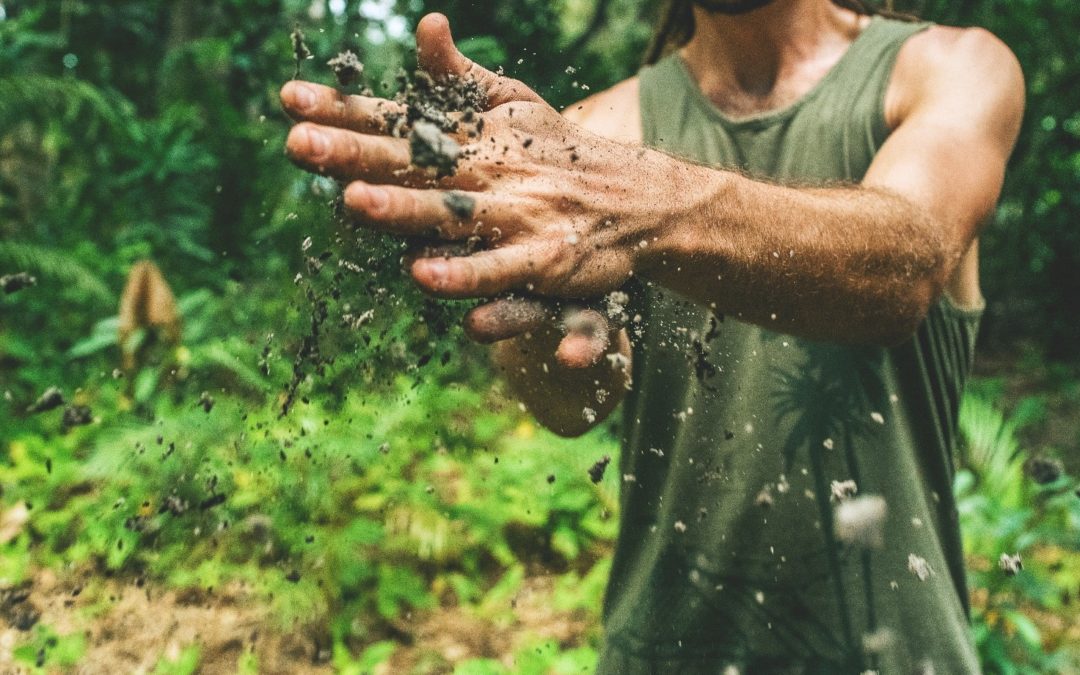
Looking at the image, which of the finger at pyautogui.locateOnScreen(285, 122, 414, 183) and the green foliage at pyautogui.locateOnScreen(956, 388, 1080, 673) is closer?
the finger at pyautogui.locateOnScreen(285, 122, 414, 183)

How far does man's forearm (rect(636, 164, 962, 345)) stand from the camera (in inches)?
38.2

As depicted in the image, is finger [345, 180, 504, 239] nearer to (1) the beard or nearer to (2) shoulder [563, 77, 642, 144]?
(2) shoulder [563, 77, 642, 144]

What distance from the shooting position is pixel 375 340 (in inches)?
45.6

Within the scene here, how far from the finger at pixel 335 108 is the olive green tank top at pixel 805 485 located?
22.4 inches

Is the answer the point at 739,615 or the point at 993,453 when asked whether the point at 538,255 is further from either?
the point at 993,453

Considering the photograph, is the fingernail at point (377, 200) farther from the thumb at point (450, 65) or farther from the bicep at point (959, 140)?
the bicep at point (959, 140)

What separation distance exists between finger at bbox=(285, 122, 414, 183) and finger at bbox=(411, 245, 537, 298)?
0.37 ft

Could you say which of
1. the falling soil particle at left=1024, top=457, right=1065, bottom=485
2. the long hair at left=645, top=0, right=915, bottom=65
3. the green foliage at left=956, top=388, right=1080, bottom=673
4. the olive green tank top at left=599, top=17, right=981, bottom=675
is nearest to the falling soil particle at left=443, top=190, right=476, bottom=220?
the olive green tank top at left=599, top=17, right=981, bottom=675

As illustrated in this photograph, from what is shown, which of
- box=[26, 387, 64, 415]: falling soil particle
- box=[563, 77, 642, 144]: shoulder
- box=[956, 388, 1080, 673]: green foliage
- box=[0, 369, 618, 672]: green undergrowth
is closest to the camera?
→ box=[26, 387, 64, 415]: falling soil particle

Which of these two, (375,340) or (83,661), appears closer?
(375,340)

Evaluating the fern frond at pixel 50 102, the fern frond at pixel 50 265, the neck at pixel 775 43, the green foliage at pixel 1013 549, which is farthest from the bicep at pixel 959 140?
the fern frond at pixel 50 102

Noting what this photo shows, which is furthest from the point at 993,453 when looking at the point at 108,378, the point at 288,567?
the point at 108,378

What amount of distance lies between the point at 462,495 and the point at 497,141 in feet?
8.52

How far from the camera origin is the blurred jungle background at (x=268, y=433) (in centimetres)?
166
